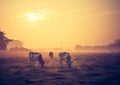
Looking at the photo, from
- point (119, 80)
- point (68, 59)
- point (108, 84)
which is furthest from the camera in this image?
point (68, 59)

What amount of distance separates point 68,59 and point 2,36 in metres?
45.2

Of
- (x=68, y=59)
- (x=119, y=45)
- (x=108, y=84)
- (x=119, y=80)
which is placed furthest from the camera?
(x=119, y=45)

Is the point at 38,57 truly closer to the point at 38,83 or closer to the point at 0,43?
the point at 38,83

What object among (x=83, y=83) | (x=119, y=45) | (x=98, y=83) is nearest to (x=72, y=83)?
(x=83, y=83)

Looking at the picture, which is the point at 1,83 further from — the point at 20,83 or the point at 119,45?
the point at 119,45

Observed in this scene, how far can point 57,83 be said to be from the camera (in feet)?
57.5

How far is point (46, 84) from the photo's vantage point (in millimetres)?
17266

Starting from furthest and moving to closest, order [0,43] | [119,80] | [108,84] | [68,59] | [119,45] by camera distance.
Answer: [119,45] < [0,43] < [68,59] < [119,80] < [108,84]

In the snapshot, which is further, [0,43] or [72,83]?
[0,43]

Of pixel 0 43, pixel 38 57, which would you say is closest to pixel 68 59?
pixel 38 57

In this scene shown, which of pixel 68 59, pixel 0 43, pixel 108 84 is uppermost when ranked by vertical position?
pixel 0 43

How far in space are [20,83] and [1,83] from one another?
1.70 m

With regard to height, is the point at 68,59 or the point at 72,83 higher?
the point at 68,59

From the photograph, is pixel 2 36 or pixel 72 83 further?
pixel 2 36
